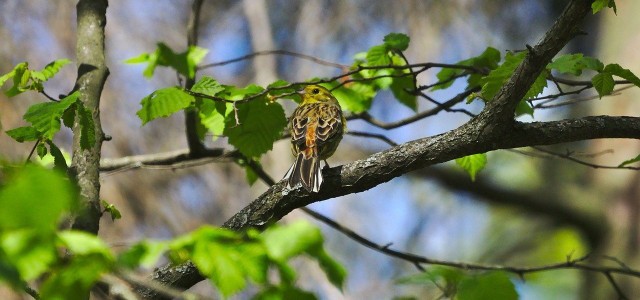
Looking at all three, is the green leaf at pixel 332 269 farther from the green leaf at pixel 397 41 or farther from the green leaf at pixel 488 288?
the green leaf at pixel 397 41

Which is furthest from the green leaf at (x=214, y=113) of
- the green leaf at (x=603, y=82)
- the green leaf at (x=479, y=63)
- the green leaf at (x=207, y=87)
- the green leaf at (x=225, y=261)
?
the green leaf at (x=225, y=261)

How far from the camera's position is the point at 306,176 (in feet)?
10.8

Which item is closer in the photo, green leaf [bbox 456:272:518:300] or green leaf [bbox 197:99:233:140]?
green leaf [bbox 456:272:518:300]

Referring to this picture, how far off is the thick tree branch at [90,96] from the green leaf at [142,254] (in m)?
1.17

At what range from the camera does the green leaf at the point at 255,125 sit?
3.52 m

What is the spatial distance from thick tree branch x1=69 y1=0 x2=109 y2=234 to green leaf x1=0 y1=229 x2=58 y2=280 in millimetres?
1262

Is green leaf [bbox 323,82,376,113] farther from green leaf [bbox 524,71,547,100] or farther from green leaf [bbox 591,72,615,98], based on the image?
green leaf [bbox 591,72,615,98]

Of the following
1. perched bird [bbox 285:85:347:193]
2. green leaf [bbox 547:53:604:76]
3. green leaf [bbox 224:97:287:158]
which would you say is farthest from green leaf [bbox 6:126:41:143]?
green leaf [bbox 547:53:604:76]

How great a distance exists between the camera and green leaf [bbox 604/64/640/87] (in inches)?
121

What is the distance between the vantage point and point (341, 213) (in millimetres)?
6691

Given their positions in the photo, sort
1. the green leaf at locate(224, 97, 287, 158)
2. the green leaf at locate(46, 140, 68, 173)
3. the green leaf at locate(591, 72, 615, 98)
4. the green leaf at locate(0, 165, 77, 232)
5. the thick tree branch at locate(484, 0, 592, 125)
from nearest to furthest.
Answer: the green leaf at locate(0, 165, 77, 232)
the thick tree branch at locate(484, 0, 592, 125)
the green leaf at locate(46, 140, 68, 173)
the green leaf at locate(591, 72, 615, 98)
the green leaf at locate(224, 97, 287, 158)

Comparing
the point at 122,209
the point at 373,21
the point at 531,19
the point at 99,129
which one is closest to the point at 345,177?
the point at 99,129

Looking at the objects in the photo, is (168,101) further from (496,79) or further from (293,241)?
(293,241)

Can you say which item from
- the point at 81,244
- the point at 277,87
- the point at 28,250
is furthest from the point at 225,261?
the point at 277,87
